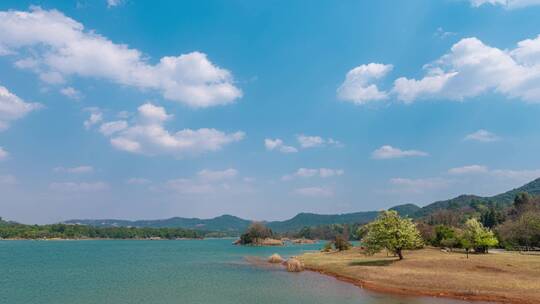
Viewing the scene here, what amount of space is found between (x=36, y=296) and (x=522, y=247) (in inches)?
4945

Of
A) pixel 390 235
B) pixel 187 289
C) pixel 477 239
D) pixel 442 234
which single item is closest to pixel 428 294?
pixel 390 235

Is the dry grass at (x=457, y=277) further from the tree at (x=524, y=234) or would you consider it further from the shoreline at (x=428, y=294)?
the tree at (x=524, y=234)

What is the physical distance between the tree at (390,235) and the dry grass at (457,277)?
334 cm

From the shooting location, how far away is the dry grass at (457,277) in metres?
49.9

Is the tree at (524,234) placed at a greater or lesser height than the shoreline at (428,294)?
greater

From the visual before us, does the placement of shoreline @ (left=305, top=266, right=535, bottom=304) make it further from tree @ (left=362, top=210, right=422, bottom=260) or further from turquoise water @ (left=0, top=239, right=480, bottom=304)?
tree @ (left=362, top=210, right=422, bottom=260)

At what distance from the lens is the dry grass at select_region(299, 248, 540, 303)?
49906 mm

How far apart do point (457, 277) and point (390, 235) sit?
2152 centimetres

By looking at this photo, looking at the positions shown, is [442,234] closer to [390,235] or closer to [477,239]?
[477,239]

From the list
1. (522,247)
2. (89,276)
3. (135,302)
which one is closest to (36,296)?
(135,302)

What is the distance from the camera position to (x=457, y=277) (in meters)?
58.4

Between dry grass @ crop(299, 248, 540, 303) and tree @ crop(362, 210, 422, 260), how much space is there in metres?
3.34

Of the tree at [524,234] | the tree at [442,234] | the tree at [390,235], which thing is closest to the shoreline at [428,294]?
the tree at [390,235]

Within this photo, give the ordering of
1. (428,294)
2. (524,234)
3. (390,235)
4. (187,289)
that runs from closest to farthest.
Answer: (428,294) → (187,289) → (390,235) → (524,234)
